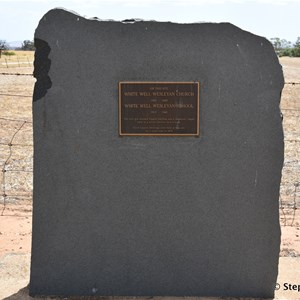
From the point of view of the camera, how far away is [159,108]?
5133 millimetres

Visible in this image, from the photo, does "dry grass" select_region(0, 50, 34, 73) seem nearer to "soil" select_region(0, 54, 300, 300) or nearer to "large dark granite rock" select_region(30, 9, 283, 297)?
"soil" select_region(0, 54, 300, 300)

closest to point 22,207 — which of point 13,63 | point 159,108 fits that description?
point 159,108

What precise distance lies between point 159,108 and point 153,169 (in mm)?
606

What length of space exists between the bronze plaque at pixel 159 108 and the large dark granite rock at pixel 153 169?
2.8 inches

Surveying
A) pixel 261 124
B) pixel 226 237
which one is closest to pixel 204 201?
pixel 226 237

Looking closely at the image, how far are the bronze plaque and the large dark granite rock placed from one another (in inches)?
2.8

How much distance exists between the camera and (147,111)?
5.13m

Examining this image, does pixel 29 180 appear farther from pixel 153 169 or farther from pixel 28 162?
pixel 153 169

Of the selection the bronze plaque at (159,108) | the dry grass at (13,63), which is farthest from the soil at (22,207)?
the dry grass at (13,63)

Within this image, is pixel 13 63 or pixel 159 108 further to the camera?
pixel 13 63

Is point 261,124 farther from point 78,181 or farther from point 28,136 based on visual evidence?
point 28,136

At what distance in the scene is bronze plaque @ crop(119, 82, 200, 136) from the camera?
5082mm

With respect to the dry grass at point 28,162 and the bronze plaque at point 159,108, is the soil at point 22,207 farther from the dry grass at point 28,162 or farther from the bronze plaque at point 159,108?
the bronze plaque at point 159,108

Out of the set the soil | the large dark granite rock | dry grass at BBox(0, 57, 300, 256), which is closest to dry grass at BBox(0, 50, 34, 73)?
dry grass at BBox(0, 57, 300, 256)
